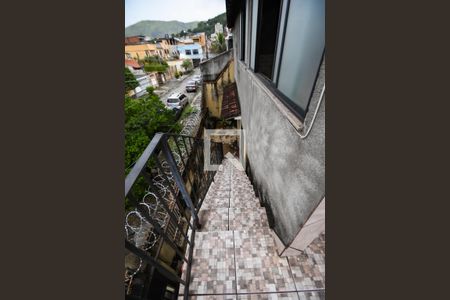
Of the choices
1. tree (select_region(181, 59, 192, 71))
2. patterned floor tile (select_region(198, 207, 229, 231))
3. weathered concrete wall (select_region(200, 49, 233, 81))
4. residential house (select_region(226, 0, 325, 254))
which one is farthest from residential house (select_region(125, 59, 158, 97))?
residential house (select_region(226, 0, 325, 254))

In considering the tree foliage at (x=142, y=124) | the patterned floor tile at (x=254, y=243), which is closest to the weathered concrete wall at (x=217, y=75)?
the tree foliage at (x=142, y=124)

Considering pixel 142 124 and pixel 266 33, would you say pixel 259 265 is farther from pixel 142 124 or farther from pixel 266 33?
pixel 142 124

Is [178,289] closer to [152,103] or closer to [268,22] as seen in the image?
[268,22]

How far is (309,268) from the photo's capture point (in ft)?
8.30

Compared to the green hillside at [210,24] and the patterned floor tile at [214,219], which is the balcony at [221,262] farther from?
the green hillside at [210,24]

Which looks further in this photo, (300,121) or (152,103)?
(152,103)

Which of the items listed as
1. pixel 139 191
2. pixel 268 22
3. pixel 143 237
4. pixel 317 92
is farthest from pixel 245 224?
pixel 139 191

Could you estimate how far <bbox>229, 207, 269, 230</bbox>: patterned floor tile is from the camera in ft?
10.6

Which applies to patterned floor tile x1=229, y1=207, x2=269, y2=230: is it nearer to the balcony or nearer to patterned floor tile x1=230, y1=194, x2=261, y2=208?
the balcony

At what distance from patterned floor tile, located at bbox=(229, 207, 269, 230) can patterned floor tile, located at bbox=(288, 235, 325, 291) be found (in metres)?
0.73

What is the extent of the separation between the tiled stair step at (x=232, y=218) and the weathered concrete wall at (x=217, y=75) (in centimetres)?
897

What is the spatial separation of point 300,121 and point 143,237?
494cm

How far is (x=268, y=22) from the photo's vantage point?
3258 mm

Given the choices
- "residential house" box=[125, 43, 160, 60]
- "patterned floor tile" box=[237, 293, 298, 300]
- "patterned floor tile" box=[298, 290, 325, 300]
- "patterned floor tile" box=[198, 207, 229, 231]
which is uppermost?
"residential house" box=[125, 43, 160, 60]
